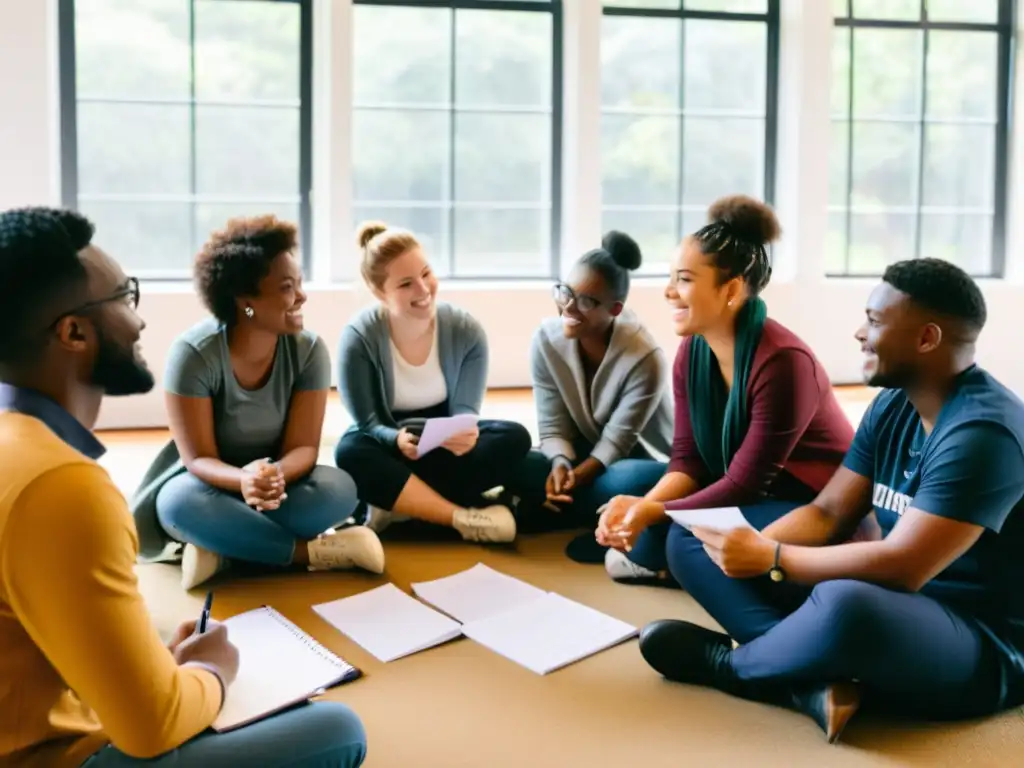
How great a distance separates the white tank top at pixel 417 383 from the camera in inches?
124

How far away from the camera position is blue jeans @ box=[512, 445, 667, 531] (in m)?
2.99

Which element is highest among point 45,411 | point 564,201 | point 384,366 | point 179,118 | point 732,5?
point 732,5

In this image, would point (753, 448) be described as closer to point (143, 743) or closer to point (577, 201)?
point (143, 743)

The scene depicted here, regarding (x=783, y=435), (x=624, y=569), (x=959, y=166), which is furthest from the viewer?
(x=959, y=166)

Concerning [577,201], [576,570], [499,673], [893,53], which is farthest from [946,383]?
→ [893,53]

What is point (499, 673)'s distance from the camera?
7.11 ft

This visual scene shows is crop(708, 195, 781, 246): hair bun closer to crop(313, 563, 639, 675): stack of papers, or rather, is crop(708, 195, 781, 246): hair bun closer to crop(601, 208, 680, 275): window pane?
crop(313, 563, 639, 675): stack of papers

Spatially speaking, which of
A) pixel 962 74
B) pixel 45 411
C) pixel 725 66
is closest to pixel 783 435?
pixel 45 411

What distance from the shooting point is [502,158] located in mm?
6012

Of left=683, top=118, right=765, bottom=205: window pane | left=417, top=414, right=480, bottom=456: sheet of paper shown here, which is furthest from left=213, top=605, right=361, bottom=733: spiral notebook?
left=683, top=118, right=765, bottom=205: window pane

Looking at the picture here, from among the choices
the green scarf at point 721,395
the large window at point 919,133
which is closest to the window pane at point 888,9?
the large window at point 919,133

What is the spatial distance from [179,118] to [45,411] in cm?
458

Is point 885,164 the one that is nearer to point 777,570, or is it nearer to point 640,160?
point 640,160

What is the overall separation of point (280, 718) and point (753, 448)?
133cm
